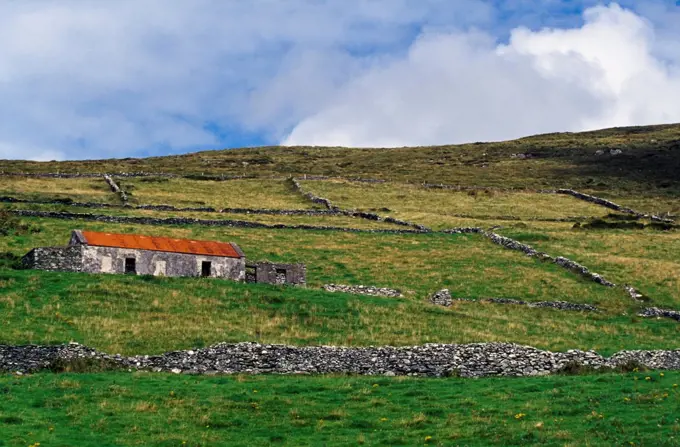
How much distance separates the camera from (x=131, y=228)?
7256cm

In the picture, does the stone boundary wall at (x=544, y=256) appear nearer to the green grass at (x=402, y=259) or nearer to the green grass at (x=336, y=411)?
the green grass at (x=402, y=259)

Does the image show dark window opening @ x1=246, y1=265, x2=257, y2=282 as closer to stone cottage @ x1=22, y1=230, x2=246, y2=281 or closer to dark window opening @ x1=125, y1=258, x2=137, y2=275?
stone cottage @ x1=22, y1=230, x2=246, y2=281

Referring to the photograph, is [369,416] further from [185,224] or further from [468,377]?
[185,224]

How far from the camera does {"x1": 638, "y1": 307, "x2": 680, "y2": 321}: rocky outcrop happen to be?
49.8 metres

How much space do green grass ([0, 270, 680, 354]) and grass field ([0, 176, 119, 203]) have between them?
1915 inches

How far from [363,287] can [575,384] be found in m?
23.2

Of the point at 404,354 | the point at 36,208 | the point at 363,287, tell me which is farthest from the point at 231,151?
the point at 404,354

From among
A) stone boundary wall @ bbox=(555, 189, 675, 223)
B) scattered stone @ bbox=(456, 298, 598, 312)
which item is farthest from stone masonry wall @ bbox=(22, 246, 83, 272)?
stone boundary wall @ bbox=(555, 189, 675, 223)

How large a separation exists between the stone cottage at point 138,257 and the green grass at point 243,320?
2.85 m

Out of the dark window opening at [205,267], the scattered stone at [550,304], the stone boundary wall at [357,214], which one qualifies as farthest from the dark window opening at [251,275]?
the stone boundary wall at [357,214]

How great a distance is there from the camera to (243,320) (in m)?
40.7

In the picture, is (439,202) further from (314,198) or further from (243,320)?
(243,320)

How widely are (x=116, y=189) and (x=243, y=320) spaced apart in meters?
66.7

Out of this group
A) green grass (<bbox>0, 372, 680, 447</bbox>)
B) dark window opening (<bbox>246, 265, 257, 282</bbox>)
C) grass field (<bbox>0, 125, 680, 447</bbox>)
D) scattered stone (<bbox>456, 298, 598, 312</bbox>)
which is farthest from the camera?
dark window opening (<bbox>246, 265, 257, 282</bbox>)
